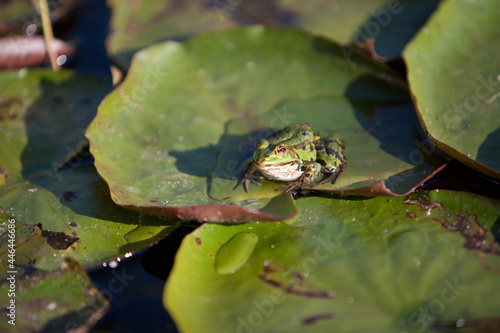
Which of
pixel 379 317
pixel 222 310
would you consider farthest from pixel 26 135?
pixel 379 317

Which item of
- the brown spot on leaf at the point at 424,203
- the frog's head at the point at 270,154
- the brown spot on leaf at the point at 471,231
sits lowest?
the frog's head at the point at 270,154

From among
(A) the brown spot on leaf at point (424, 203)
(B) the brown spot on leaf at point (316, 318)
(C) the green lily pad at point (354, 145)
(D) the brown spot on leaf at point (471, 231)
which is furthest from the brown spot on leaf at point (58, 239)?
(D) the brown spot on leaf at point (471, 231)

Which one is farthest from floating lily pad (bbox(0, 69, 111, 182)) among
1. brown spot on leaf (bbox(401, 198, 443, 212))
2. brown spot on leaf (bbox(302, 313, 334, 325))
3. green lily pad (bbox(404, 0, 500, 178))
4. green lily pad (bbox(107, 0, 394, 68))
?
green lily pad (bbox(404, 0, 500, 178))

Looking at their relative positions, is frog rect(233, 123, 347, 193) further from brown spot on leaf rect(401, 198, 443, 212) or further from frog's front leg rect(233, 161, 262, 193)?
brown spot on leaf rect(401, 198, 443, 212)

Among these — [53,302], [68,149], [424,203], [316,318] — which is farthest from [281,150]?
[68,149]

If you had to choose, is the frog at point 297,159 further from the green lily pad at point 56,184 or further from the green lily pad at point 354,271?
the green lily pad at point 56,184
